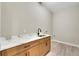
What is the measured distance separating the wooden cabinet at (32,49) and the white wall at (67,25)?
0.89 ft

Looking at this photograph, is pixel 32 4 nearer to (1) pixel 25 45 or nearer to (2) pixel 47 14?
(2) pixel 47 14

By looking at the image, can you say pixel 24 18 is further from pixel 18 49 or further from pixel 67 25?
pixel 67 25

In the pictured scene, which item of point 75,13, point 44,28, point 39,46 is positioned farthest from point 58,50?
point 75,13

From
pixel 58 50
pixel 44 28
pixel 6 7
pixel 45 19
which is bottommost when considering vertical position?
pixel 58 50

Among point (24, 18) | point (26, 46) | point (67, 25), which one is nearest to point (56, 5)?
point (67, 25)

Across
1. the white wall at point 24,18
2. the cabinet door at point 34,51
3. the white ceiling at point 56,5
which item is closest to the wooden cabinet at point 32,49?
the cabinet door at point 34,51

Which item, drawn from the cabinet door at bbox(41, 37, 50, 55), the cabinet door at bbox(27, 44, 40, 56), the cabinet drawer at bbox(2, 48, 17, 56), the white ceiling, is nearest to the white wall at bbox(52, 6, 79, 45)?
the white ceiling

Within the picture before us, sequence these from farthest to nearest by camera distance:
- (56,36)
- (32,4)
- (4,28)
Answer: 1. (56,36)
2. (32,4)
3. (4,28)

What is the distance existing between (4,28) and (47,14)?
0.84 meters

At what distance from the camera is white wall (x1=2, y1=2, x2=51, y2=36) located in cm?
170

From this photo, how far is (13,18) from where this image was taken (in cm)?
173

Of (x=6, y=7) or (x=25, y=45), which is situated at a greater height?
(x=6, y=7)

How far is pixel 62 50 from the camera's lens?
6.20 feet

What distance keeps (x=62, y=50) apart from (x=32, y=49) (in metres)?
0.58
